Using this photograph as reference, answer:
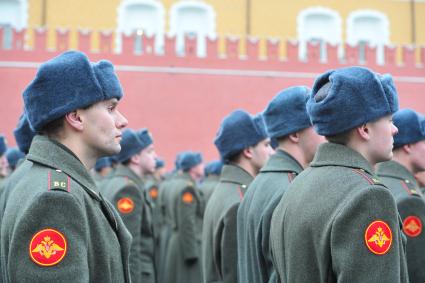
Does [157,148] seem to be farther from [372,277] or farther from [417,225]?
[372,277]

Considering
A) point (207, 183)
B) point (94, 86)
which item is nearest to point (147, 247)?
point (94, 86)

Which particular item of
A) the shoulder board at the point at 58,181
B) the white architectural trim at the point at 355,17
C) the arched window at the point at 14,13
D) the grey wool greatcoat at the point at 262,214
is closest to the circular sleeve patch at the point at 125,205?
the grey wool greatcoat at the point at 262,214

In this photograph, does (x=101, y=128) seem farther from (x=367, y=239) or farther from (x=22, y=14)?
(x=22, y=14)

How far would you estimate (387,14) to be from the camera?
2645 centimetres

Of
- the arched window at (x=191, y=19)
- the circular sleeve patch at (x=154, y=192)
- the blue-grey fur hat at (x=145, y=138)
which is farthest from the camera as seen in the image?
the arched window at (x=191, y=19)

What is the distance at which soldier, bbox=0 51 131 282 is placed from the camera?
226cm

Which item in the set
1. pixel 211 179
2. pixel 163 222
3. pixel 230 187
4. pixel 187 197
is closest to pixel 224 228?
pixel 230 187

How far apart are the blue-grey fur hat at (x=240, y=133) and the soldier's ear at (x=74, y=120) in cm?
236

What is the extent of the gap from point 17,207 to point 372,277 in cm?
128

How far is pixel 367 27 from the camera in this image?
1040 inches

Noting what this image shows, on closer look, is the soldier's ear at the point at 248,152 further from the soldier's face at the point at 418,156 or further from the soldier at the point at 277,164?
the soldier's face at the point at 418,156

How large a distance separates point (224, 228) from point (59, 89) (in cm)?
216

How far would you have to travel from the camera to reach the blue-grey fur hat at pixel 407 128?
4.39 m

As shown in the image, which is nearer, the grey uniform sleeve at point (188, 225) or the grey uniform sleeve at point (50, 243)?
the grey uniform sleeve at point (50, 243)
